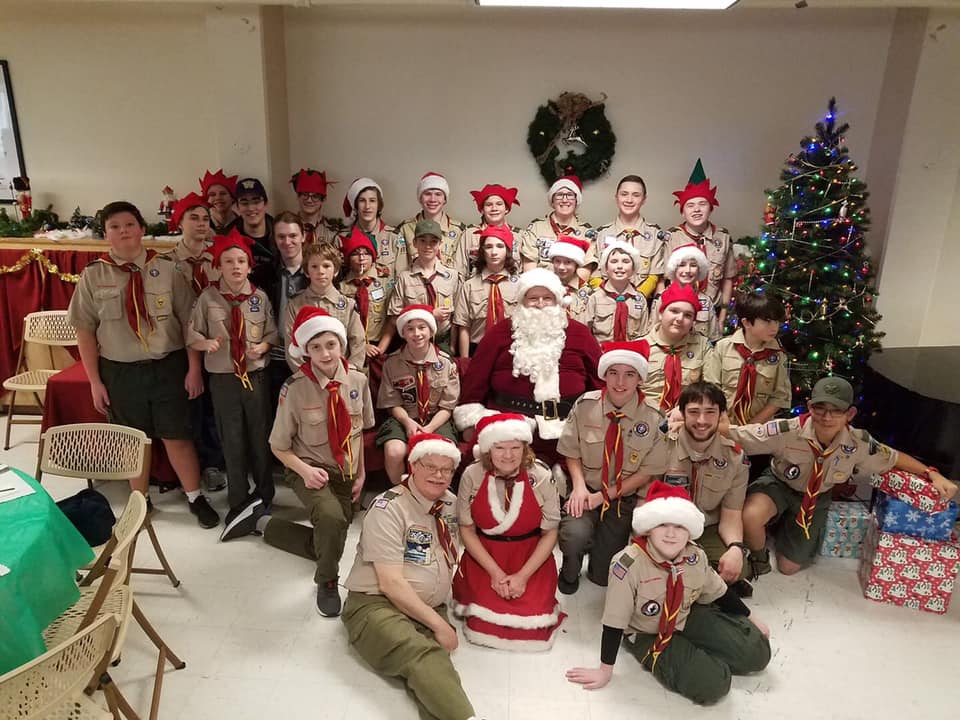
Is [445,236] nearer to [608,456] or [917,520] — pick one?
[608,456]

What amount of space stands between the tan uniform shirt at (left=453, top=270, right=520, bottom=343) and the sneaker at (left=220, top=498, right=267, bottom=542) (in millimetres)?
1833

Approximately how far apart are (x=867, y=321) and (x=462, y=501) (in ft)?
9.94

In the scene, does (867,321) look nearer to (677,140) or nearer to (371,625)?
(677,140)

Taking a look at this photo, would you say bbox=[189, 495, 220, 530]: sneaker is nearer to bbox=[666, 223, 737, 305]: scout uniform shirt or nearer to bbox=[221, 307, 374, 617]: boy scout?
bbox=[221, 307, 374, 617]: boy scout

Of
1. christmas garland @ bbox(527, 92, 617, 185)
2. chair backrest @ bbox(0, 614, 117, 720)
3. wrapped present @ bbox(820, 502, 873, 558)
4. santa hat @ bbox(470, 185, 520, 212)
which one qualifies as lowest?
wrapped present @ bbox(820, 502, 873, 558)

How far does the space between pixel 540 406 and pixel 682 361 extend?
36.3 inches

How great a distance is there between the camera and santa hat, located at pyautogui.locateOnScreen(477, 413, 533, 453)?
3.26 meters

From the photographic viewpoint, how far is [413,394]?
4.29m

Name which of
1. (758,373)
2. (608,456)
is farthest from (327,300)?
(758,373)

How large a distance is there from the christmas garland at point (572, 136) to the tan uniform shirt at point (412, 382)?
2.79 metres

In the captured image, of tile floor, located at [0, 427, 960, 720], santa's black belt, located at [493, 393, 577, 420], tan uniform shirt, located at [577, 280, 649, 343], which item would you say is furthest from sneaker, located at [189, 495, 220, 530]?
tan uniform shirt, located at [577, 280, 649, 343]

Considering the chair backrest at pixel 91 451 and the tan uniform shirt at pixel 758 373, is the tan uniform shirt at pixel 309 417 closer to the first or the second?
the chair backrest at pixel 91 451

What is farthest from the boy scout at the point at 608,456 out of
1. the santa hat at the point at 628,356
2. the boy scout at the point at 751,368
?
the boy scout at the point at 751,368

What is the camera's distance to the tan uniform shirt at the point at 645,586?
2.96 m
